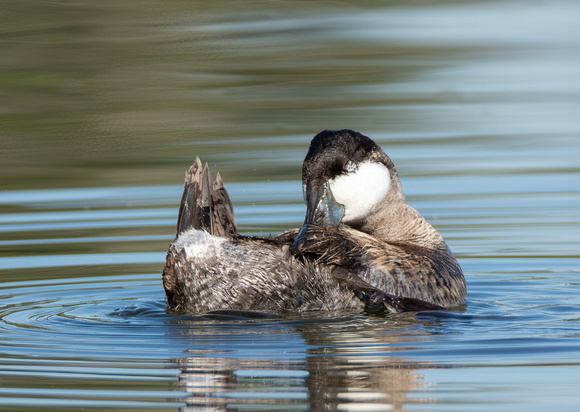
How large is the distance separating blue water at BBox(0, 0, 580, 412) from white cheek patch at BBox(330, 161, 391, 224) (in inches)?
34.1

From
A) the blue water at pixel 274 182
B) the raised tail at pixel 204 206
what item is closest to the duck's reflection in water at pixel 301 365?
the blue water at pixel 274 182

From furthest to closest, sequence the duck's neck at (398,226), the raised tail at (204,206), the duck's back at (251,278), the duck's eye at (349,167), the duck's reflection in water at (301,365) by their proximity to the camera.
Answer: the duck's neck at (398,226) < the duck's eye at (349,167) < the raised tail at (204,206) < the duck's back at (251,278) < the duck's reflection in water at (301,365)

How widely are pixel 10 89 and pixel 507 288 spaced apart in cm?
787

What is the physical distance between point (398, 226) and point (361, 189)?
450 millimetres

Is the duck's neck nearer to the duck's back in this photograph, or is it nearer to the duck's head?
the duck's head

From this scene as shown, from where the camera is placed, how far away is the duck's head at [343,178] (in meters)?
6.58

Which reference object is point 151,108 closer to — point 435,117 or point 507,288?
point 435,117

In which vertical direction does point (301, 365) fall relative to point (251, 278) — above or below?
below

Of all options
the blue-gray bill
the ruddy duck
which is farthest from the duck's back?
the blue-gray bill

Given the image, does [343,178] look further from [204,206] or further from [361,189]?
[204,206]

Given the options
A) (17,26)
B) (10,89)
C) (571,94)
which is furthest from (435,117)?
(17,26)

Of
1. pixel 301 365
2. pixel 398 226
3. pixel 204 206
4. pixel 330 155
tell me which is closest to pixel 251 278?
pixel 204 206

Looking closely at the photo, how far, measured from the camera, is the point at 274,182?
10.5 meters

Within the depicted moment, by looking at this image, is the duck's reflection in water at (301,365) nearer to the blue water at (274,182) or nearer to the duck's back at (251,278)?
the blue water at (274,182)
